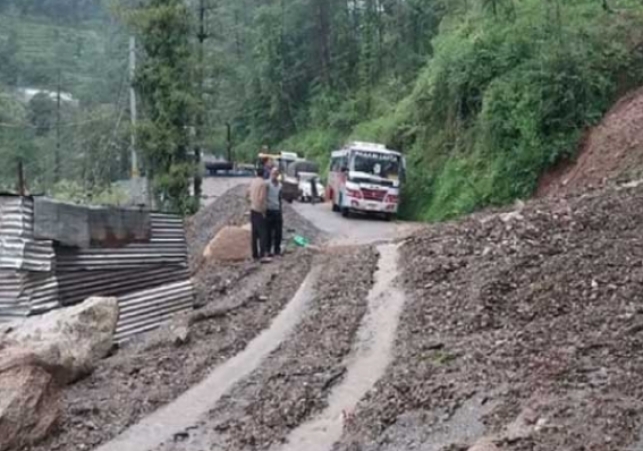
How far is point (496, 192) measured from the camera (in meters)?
26.7

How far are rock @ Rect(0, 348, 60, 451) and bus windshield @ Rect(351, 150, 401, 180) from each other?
21.8m

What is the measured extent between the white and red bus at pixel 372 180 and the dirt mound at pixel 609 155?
256 inches

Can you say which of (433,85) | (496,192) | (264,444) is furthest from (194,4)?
(264,444)

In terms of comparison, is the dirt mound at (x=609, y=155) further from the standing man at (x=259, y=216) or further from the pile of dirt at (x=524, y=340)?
the standing man at (x=259, y=216)

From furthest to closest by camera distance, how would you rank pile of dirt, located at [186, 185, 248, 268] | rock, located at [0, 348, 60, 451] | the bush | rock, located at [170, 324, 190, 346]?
the bush → pile of dirt, located at [186, 185, 248, 268] → rock, located at [170, 324, 190, 346] → rock, located at [0, 348, 60, 451]

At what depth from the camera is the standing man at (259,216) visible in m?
17.0

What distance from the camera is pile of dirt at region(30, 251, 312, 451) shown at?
1019 centimetres

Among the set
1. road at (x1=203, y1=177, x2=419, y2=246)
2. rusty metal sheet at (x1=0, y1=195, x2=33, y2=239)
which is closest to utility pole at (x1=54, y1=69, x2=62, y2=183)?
road at (x1=203, y1=177, x2=419, y2=246)

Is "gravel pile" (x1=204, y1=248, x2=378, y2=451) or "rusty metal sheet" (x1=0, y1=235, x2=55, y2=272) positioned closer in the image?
"gravel pile" (x1=204, y1=248, x2=378, y2=451)

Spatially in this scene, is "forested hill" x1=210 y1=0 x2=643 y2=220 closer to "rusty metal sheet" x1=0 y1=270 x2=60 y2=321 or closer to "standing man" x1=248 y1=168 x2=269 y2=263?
"standing man" x1=248 y1=168 x2=269 y2=263

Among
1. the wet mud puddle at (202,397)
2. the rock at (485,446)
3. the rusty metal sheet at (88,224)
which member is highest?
the rusty metal sheet at (88,224)

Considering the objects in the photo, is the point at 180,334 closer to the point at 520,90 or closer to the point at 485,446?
the point at 485,446

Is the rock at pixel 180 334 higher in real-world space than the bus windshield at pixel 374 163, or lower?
lower

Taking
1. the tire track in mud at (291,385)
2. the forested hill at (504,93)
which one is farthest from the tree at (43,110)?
the tire track in mud at (291,385)
